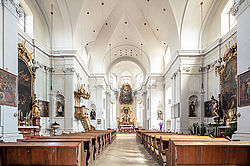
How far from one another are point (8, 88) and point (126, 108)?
26.7 metres

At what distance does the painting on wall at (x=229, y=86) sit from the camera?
1059cm

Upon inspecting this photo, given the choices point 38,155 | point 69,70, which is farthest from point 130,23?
point 38,155

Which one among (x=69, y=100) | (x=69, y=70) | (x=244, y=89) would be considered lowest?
(x=69, y=100)

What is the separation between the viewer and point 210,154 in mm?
4559

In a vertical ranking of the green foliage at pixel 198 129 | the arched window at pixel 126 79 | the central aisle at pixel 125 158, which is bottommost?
the central aisle at pixel 125 158

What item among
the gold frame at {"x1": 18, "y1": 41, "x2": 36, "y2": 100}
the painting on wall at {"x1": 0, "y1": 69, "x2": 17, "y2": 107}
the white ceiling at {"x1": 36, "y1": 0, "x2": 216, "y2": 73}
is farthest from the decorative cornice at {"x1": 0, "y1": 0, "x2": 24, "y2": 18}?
the white ceiling at {"x1": 36, "y1": 0, "x2": 216, "y2": 73}

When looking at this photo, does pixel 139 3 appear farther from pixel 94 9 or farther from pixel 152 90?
pixel 152 90

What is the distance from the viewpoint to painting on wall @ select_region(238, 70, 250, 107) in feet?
22.0

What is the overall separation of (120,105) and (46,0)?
21437 millimetres

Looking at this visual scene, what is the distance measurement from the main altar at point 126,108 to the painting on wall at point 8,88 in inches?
987

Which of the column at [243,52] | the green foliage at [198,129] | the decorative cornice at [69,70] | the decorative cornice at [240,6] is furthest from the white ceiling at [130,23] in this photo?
the column at [243,52]

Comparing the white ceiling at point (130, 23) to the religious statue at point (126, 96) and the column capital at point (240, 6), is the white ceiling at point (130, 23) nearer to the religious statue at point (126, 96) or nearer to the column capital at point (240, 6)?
the column capital at point (240, 6)

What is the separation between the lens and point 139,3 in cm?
1711

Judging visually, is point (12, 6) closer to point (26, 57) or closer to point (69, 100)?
point (26, 57)
